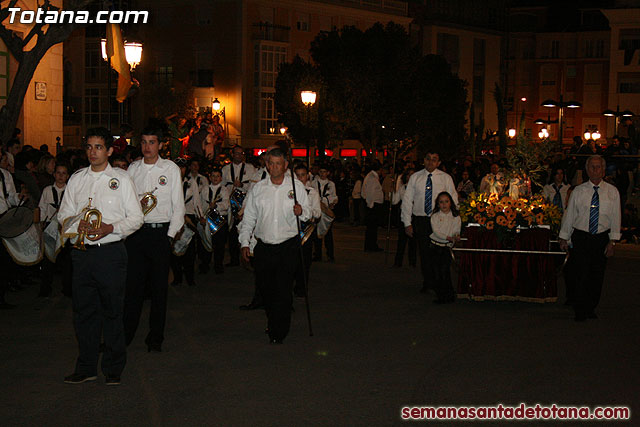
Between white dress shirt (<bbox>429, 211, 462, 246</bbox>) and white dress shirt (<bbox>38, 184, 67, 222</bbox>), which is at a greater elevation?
white dress shirt (<bbox>38, 184, 67, 222</bbox>)

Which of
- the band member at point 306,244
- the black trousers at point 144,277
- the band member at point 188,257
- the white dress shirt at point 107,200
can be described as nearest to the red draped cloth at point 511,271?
the band member at point 306,244

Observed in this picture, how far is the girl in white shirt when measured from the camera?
12.3 metres

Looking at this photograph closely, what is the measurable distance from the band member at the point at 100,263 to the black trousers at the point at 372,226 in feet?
40.2

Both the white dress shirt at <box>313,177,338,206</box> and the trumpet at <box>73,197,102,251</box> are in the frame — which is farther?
the white dress shirt at <box>313,177,338,206</box>

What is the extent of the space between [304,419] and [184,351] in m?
2.62

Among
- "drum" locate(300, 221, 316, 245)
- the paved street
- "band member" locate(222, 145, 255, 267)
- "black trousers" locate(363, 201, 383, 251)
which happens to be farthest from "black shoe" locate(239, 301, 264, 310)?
"black trousers" locate(363, 201, 383, 251)

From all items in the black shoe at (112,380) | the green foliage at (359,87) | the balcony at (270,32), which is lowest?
the black shoe at (112,380)

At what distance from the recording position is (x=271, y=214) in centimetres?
940

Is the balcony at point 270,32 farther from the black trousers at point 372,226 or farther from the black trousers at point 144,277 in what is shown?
the black trousers at point 144,277

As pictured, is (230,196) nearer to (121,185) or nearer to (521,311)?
(521,311)

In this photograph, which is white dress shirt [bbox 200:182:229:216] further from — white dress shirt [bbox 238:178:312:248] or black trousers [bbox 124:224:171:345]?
black trousers [bbox 124:224:171:345]

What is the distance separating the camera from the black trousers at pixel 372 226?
1962 cm

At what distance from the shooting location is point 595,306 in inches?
436

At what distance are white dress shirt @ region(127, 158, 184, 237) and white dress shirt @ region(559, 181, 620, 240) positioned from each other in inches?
185
